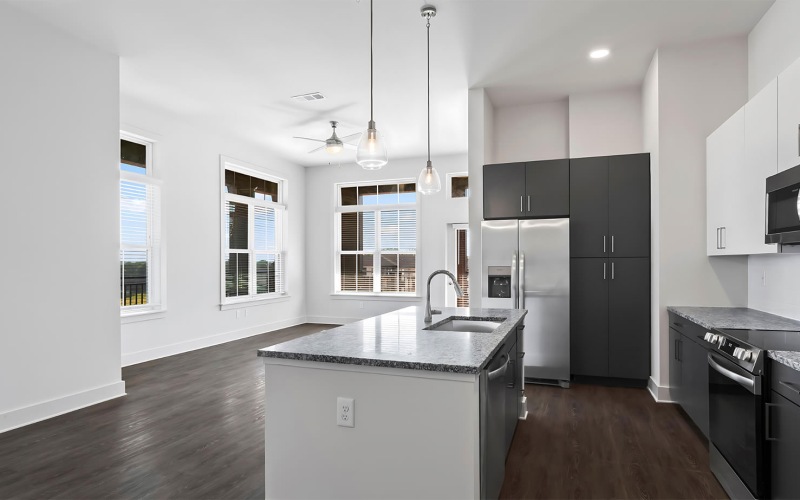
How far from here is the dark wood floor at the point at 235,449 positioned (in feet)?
8.36

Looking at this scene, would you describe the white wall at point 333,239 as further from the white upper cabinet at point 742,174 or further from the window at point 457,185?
the white upper cabinet at point 742,174

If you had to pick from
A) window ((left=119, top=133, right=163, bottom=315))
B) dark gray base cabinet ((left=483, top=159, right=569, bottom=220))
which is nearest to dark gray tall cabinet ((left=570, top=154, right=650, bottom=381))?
dark gray base cabinet ((left=483, top=159, right=569, bottom=220))

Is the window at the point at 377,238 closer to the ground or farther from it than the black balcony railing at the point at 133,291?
farther from it

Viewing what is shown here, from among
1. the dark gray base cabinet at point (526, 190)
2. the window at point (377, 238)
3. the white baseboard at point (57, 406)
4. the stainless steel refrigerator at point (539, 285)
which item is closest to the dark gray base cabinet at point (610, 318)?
the stainless steel refrigerator at point (539, 285)

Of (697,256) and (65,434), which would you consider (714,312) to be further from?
(65,434)

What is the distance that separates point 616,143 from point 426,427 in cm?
439

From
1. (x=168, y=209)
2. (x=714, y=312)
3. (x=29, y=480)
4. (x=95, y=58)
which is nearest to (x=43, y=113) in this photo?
(x=95, y=58)

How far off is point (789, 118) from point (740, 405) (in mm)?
1504

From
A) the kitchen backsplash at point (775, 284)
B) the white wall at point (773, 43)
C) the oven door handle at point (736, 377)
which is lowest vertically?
the oven door handle at point (736, 377)

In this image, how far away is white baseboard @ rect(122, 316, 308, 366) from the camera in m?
5.58

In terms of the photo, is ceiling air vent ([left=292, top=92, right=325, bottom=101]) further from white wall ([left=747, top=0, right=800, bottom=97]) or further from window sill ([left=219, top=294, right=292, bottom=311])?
white wall ([left=747, top=0, right=800, bottom=97])

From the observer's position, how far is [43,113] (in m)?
3.76

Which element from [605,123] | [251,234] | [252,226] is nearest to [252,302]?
[251,234]

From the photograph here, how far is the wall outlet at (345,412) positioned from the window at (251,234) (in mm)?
5487
